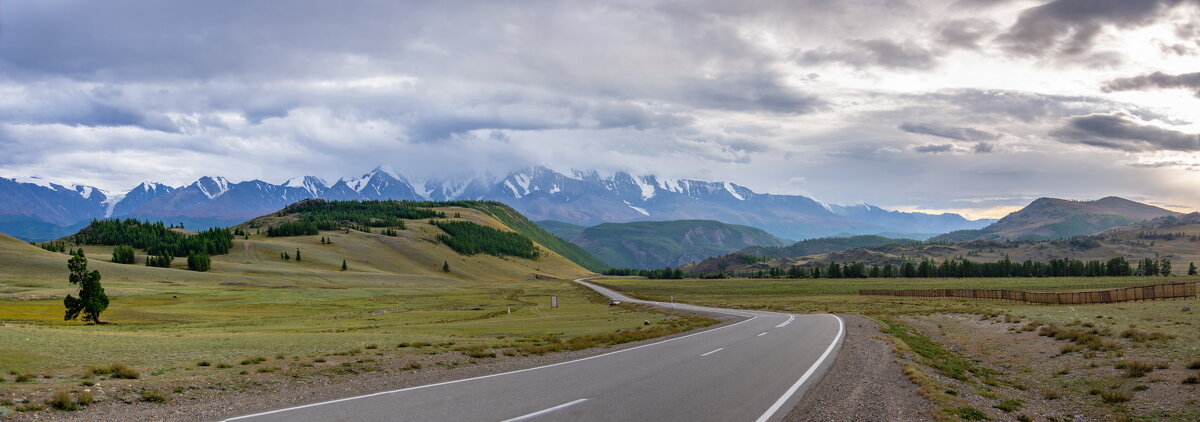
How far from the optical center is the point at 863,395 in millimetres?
16109

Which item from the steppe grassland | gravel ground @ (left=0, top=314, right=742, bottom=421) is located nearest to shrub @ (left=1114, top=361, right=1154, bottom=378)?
gravel ground @ (left=0, top=314, right=742, bottom=421)

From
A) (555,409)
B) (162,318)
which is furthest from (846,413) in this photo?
(162,318)

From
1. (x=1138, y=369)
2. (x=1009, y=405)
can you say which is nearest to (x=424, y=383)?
(x=1009, y=405)

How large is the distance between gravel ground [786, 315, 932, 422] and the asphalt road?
1.65 feet

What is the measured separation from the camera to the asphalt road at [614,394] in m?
13.1

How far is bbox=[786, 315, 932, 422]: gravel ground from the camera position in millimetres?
13695

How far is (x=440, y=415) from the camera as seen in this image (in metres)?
12.9

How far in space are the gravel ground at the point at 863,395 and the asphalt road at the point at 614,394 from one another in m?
0.50

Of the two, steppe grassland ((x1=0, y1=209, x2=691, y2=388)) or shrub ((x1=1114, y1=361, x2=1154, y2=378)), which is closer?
shrub ((x1=1114, y1=361, x2=1154, y2=378))

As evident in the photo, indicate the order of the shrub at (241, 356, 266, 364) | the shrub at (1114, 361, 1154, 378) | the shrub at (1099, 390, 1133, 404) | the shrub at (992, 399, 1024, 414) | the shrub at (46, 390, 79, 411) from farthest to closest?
1. the shrub at (241, 356, 266, 364)
2. the shrub at (1114, 361, 1154, 378)
3. the shrub at (1099, 390, 1133, 404)
4. the shrub at (992, 399, 1024, 414)
5. the shrub at (46, 390, 79, 411)

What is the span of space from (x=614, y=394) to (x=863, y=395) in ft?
21.7

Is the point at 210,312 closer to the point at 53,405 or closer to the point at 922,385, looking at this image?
the point at 53,405

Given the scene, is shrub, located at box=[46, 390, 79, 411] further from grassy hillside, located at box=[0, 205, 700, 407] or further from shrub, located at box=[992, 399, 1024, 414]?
shrub, located at box=[992, 399, 1024, 414]

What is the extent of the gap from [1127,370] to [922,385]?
8.61 metres
